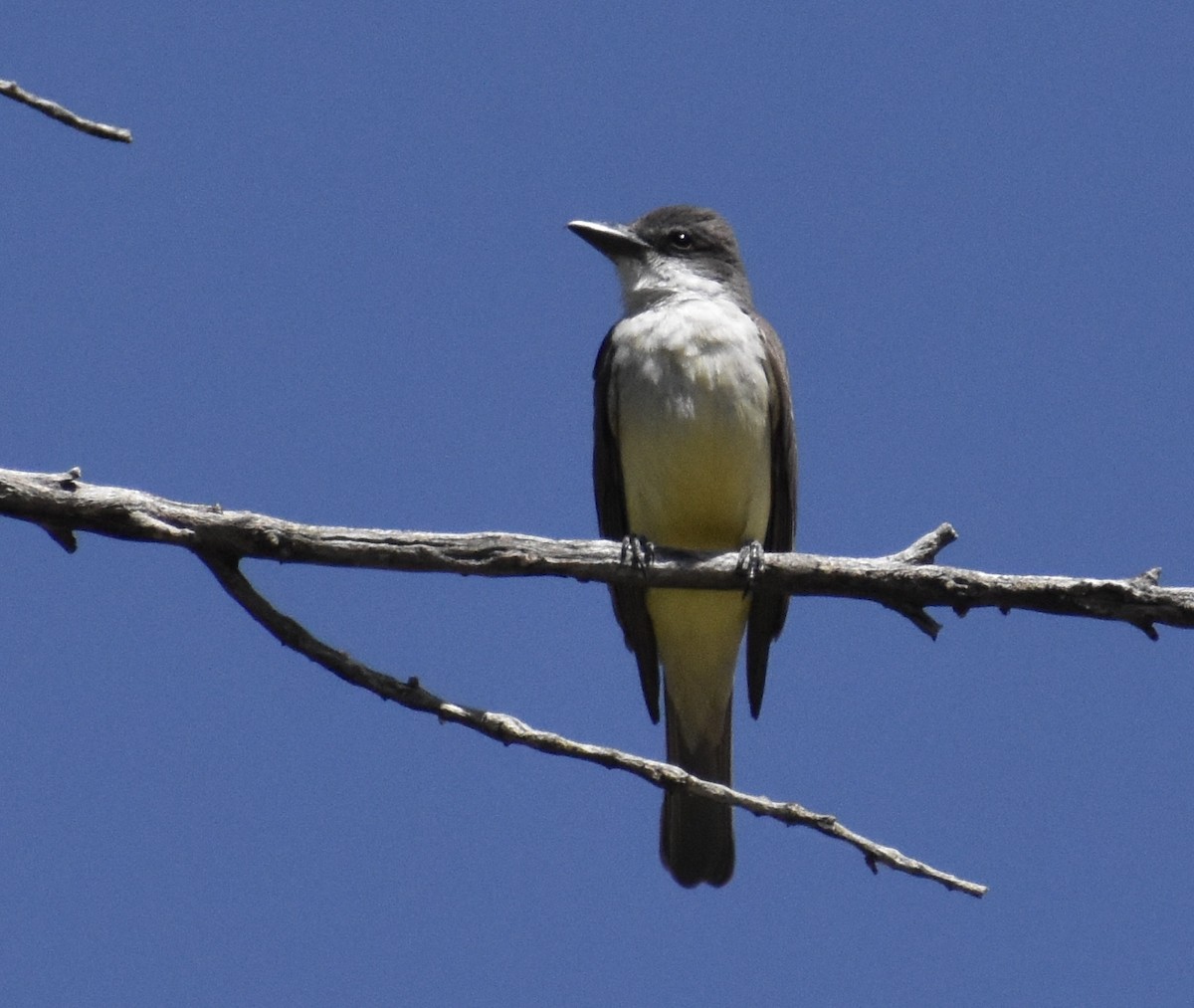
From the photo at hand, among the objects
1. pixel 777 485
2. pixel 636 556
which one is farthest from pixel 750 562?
pixel 777 485

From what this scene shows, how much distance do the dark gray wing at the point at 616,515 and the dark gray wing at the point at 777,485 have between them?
0.20 m

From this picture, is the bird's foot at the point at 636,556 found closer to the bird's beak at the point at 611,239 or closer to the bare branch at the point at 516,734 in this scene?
the bare branch at the point at 516,734

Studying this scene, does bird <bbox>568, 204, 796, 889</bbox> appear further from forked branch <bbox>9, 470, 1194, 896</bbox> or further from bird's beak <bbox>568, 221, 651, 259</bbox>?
forked branch <bbox>9, 470, 1194, 896</bbox>

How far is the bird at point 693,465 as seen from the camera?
8.30 meters

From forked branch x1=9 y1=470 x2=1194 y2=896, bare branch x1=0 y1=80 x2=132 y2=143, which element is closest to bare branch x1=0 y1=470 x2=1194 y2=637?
forked branch x1=9 y1=470 x2=1194 y2=896

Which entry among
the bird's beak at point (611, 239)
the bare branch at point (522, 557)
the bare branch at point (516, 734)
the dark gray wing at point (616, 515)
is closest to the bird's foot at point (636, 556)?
the bare branch at point (522, 557)

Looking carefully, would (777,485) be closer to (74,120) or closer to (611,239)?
(611,239)

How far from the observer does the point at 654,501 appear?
8.34 m

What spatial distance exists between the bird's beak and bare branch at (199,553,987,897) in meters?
4.34

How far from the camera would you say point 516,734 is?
535 centimetres

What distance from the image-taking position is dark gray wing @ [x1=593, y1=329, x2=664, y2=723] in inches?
344

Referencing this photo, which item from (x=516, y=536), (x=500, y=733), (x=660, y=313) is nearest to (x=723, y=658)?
(x=660, y=313)

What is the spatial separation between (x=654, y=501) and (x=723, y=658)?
123cm

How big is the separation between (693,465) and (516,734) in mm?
3133
